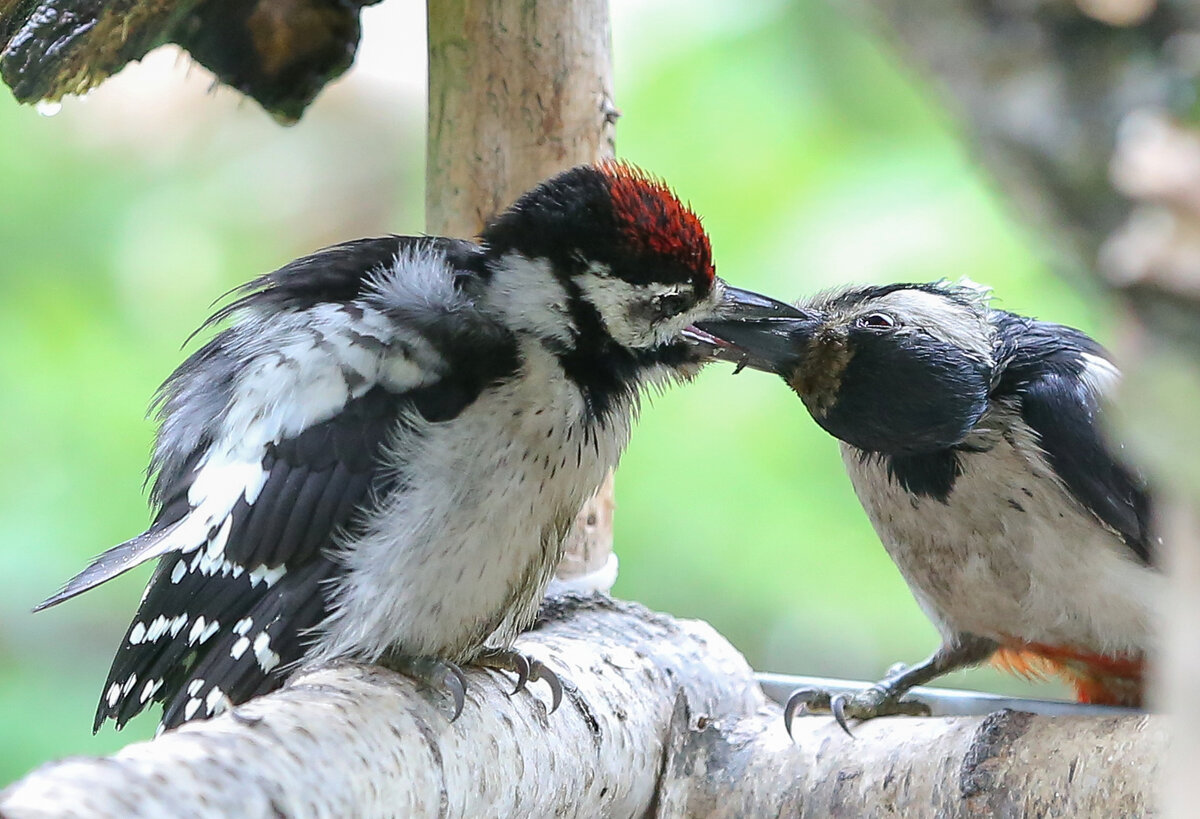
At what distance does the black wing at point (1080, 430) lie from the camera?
1524mm

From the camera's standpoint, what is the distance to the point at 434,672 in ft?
4.51

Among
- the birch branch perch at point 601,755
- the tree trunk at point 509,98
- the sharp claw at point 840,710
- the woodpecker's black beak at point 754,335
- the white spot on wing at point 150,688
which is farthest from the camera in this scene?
the tree trunk at point 509,98

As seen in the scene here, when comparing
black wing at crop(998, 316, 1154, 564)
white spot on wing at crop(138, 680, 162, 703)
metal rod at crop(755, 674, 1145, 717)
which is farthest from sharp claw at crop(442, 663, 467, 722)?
black wing at crop(998, 316, 1154, 564)

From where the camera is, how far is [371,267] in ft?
4.88

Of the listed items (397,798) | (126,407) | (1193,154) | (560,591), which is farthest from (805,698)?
(126,407)

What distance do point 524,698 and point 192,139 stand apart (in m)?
2.72

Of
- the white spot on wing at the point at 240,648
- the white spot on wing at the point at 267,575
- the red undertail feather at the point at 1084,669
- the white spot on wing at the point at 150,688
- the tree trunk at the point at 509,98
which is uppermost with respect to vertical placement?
the tree trunk at the point at 509,98

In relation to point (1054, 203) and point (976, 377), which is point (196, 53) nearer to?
point (976, 377)

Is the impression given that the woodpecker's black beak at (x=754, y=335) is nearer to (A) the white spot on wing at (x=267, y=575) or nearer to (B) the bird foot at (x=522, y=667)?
(B) the bird foot at (x=522, y=667)

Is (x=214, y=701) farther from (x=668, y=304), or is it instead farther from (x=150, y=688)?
(x=668, y=304)

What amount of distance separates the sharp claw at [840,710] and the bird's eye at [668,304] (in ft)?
1.94

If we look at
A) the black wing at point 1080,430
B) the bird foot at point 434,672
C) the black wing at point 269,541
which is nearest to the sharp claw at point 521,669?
the bird foot at point 434,672

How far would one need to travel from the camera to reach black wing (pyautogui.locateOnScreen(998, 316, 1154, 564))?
1524 mm

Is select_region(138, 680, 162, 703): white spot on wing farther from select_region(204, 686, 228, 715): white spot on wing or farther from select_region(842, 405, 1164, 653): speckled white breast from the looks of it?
select_region(842, 405, 1164, 653): speckled white breast
